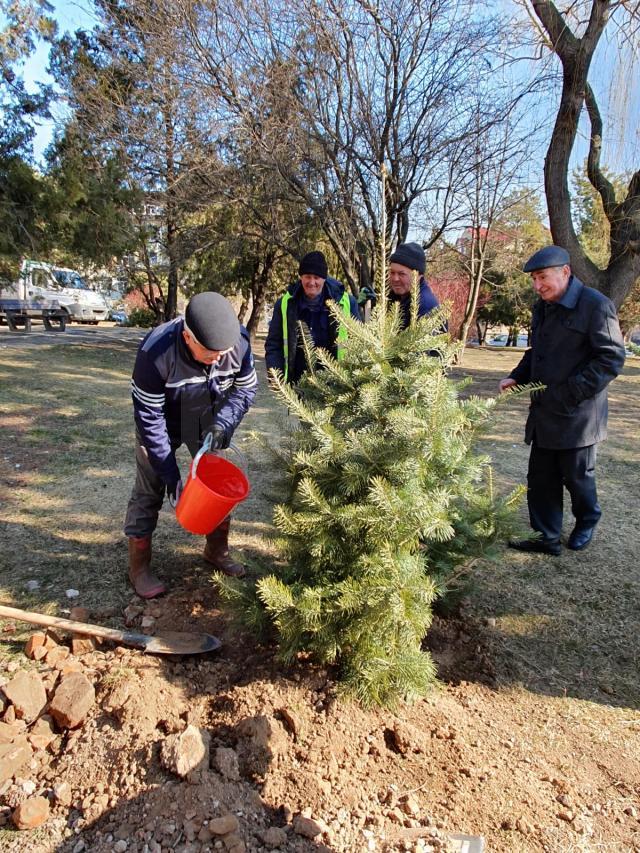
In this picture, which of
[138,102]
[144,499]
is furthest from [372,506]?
[138,102]

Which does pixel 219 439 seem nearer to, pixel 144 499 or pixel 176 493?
pixel 176 493

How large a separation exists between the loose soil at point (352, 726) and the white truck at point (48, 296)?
23.2 ft

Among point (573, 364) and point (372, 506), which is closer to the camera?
point (372, 506)

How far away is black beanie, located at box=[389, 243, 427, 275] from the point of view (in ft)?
10.2

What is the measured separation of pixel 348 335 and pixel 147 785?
1.72 m

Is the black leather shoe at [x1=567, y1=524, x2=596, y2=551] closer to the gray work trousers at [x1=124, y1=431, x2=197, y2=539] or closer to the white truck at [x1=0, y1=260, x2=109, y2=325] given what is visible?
the gray work trousers at [x1=124, y1=431, x2=197, y2=539]

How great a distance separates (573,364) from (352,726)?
7.96 feet

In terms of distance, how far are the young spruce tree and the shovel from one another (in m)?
0.43

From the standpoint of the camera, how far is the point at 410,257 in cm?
312

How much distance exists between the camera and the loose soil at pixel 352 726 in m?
1.75

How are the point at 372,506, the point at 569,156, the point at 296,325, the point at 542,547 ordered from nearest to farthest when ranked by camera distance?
the point at 372,506 → the point at 296,325 → the point at 542,547 → the point at 569,156

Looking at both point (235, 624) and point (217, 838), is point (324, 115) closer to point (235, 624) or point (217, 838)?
point (235, 624)

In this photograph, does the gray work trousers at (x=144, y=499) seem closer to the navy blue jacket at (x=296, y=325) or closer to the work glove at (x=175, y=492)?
the work glove at (x=175, y=492)

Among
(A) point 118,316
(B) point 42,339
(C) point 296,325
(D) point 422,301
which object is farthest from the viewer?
(A) point 118,316
